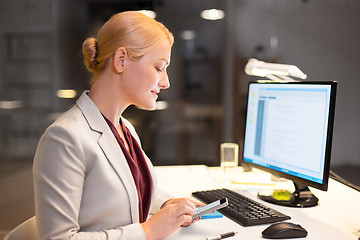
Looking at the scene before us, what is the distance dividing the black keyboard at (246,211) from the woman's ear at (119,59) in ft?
1.91

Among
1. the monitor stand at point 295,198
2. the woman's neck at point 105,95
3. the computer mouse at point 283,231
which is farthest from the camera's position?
the monitor stand at point 295,198

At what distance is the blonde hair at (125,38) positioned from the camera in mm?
1113

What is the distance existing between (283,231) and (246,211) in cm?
21

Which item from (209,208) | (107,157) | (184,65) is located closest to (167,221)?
(209,208)

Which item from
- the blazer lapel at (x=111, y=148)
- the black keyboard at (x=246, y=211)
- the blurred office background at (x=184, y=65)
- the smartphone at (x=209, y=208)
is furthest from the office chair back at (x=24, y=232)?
→ the blurred office background at (x=184, y=65)

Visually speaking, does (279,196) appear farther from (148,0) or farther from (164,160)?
(148,0)

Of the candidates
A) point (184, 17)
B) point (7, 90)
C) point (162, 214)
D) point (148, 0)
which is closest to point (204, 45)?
point (184, 17)

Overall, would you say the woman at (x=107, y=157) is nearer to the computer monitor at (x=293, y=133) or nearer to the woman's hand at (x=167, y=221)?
the woman's hand at (x=167, y=221)

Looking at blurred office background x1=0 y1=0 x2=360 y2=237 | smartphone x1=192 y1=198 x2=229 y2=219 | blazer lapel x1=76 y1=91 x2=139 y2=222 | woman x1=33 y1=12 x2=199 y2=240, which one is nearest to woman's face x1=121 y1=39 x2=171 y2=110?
woman x1=33 y1=12 x2=199 y2=240

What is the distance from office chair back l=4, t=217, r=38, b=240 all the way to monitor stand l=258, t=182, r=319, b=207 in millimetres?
823

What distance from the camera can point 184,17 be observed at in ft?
10.3

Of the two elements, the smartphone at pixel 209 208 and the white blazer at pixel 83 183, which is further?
the smartphone at pixel 209 208

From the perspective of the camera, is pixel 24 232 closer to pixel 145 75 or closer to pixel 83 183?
pixel 83 183

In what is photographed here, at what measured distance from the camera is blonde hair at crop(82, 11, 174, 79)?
1.11 m
